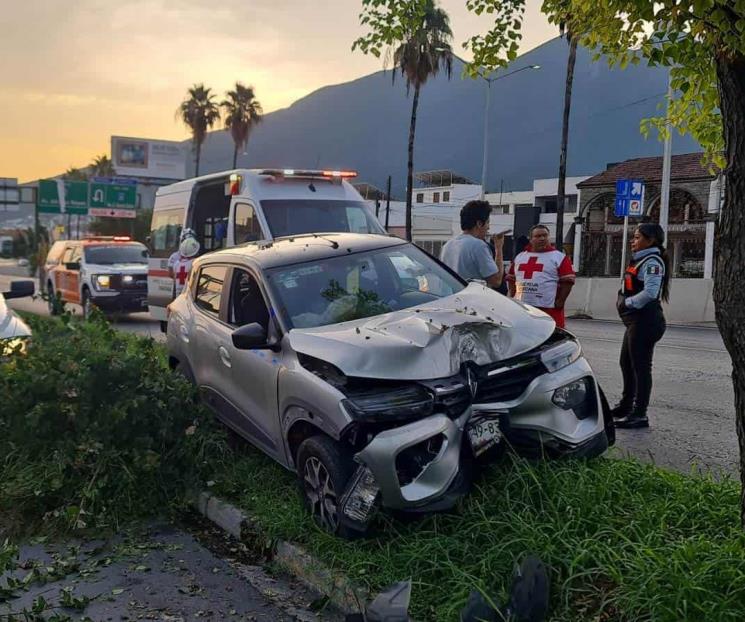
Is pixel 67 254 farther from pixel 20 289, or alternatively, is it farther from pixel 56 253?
pixel 20 289

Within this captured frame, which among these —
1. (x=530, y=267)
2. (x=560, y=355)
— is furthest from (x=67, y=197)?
(x=560, y=355)

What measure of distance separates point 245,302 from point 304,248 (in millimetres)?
573

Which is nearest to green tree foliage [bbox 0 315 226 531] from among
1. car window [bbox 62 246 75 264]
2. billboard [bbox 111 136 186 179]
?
car window [bbox 62 246 75 264]

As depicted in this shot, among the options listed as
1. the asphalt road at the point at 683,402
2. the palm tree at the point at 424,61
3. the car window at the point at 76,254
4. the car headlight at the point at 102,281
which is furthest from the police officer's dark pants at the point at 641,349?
the palm tree at the point at 424,61

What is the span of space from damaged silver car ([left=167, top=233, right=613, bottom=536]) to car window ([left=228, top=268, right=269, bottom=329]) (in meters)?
0.01

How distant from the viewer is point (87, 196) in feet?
168

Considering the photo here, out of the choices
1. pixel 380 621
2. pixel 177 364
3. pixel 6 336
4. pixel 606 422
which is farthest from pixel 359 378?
pixel 6 336

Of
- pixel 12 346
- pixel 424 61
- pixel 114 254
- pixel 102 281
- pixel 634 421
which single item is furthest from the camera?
pixel 424 61

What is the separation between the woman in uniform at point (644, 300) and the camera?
19.3 ft

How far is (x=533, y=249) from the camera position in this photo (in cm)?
671

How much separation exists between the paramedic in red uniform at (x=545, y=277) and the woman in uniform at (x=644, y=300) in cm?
56

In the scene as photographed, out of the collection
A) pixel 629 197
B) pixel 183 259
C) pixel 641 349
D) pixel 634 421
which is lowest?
pixel 634 421

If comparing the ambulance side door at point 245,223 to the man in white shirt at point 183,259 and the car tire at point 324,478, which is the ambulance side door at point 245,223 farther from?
the car tire at point 324,478

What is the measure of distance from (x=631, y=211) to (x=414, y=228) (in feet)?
130
